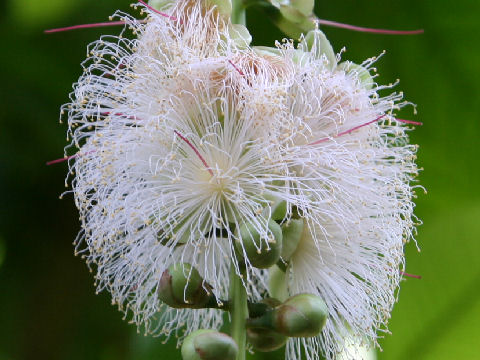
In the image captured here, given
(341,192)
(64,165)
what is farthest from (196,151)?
(64,165)

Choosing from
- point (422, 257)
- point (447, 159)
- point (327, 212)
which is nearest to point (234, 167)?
point (327, 212)

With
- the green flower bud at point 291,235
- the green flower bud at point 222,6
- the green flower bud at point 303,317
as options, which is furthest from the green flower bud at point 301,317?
the green flower bud at point 222,6

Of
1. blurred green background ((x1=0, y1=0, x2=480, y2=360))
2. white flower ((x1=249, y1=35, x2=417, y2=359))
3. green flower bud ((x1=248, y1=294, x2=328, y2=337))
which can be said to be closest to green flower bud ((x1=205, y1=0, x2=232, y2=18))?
white flower ((x1=249, y1=35, x2=417, y2=359))

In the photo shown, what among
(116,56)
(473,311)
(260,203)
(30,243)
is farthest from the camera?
(30,243)

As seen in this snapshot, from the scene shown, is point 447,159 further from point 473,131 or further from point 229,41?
point 229,41

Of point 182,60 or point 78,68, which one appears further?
point 78,68

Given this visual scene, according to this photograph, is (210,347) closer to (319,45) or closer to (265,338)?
(265,338)

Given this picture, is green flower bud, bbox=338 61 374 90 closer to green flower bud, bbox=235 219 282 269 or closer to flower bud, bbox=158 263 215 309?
green flower bud, bbox=235 219 282 269
